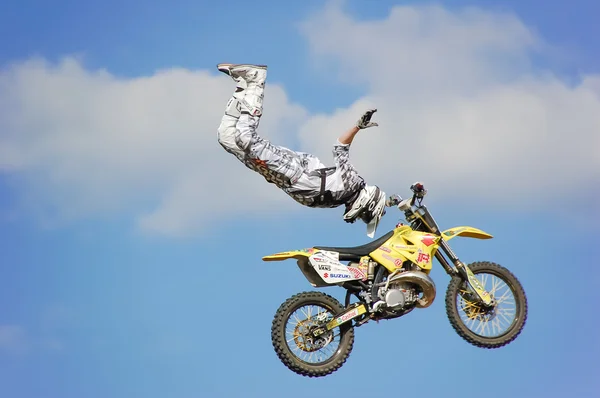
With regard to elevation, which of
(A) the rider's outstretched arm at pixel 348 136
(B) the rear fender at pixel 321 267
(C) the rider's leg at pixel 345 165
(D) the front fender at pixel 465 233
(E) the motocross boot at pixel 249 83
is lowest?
(B) the rear fender at pixel 321 267

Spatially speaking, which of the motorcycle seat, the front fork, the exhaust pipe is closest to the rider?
the motorcycle seat

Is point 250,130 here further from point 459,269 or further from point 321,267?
point 459,269

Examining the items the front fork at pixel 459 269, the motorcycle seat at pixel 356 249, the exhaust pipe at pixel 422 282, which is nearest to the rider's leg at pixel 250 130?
the motorcycle seat at pixel 356 249

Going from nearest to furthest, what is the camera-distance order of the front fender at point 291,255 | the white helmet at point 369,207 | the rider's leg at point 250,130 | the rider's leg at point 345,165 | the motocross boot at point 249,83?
1. the front fender at point 291,255
2. the rider's leg at point 250,130
3. the motocross boot at point 249,83
4. the rider's leg at point 345,165
5. the white helmet at point 369,207

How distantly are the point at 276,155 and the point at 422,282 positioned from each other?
2621 millimetres

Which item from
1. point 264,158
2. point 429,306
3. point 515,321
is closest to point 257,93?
point 264,158

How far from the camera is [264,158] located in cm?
1527

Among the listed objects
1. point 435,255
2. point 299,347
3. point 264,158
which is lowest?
point 299,347

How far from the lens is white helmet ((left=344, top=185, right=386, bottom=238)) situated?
1583 cm

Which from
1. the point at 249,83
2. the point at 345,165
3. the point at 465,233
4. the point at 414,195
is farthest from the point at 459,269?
the point at 249,83

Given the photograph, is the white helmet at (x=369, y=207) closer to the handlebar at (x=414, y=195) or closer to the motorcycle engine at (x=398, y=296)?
the handlebar at (x=414, y=195)

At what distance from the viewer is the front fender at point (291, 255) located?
14.7 metres

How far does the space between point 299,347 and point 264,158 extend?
2.59 meters

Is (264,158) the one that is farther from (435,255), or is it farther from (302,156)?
(435,255)
